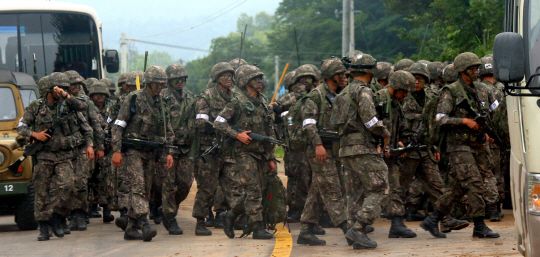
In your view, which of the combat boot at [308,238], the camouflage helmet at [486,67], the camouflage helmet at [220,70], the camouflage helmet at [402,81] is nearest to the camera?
the combat boot at [308,238]

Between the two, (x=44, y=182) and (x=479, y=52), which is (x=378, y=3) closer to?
(x=479, y=52)

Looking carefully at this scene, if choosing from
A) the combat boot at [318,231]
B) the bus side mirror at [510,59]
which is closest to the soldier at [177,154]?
the combat boot at [318,231]

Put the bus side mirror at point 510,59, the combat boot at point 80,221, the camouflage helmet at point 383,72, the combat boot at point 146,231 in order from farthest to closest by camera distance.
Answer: the camouflage helmet at point 383,72, the combat boot at point 80,221, the combat boot at point 146,231, the bus side mirror at point 510,59

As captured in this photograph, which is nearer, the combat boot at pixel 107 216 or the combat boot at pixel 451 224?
the combat boot at pixel 451 224

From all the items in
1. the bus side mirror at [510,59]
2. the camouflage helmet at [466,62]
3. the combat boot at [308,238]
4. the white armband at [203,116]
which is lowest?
Answer: the combat boot at [308,238]

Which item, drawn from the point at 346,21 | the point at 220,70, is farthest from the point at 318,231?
the point at 346,21

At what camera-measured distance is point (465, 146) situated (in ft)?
28.8

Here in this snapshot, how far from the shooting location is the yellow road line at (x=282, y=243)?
812cm

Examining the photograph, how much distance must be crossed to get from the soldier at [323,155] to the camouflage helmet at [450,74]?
7.57ft

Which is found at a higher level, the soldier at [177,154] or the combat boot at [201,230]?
the soldier at [177,154]

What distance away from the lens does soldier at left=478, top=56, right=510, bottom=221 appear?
948 cm

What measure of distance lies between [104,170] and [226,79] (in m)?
2.88

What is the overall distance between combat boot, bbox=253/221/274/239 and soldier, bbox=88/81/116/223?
256 centimetres

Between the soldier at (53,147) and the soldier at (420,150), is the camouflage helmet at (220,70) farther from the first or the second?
the soldier at (420,150)
